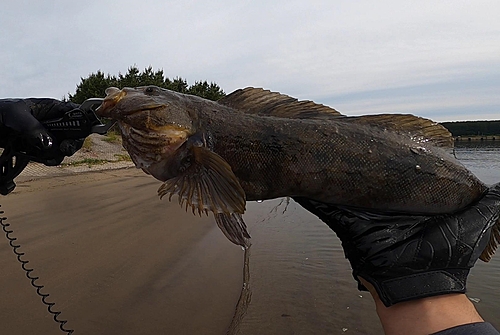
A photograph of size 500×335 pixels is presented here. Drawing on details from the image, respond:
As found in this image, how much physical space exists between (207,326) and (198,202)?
2.48 metres

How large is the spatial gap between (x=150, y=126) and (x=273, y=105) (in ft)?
2.34

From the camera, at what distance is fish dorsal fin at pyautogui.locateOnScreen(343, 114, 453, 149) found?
6.98ft

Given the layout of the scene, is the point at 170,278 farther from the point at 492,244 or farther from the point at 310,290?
the point at 492,244

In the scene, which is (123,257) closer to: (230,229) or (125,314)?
(125,314)

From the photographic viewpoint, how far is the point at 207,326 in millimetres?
3781

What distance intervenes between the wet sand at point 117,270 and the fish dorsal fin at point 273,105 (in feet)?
8.08

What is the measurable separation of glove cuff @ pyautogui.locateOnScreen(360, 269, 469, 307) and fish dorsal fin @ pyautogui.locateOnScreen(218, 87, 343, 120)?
3.07 feet

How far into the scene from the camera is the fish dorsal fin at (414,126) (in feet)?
6.98

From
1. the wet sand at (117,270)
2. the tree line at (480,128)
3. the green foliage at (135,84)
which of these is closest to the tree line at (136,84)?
the green foliage at (135,84)

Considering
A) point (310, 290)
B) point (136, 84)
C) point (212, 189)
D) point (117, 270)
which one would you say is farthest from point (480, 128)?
point (212, 189)

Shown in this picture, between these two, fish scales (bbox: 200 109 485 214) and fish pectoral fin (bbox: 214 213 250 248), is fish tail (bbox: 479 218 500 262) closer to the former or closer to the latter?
fish scales (bbox: 200 109 485 214)

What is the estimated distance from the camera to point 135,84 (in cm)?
2564

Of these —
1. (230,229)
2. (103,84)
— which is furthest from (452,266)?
(103,84)

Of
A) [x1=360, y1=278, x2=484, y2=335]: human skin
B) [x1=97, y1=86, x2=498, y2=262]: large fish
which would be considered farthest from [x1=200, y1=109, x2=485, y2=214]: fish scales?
[x1=360, y1=278, x2=484, y2=335]: human skin
